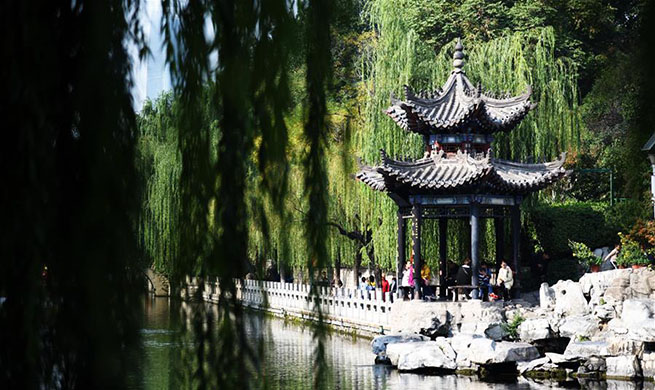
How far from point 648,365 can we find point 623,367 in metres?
0.27

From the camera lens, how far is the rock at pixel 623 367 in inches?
397

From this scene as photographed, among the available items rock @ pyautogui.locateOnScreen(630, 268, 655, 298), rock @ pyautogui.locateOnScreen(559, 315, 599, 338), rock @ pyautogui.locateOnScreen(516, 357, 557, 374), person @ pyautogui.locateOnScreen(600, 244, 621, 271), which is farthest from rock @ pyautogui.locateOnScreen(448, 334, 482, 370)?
person @ pyautogui.locateOnScreen(600, 244, 621, 271)

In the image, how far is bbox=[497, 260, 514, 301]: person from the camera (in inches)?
543

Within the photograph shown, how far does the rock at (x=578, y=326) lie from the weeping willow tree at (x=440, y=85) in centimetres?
389

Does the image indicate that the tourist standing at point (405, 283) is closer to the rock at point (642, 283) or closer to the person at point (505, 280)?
the person at point (505, 280)

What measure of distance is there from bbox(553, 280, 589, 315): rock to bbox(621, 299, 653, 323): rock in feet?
4.08

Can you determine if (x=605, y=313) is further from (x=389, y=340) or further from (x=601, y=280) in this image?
(x=389, y=340)

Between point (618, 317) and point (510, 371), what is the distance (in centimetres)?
140

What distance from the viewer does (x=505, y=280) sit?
1378 centimetres

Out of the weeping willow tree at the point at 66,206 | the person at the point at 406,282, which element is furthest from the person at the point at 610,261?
the weeping willow tree at the point at 66,206

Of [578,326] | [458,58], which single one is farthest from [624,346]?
[458,58]

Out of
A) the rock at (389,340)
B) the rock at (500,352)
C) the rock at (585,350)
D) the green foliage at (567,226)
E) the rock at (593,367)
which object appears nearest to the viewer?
the rock at (593,367)

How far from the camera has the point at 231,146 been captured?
979 mm

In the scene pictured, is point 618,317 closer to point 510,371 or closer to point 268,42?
point 510,371
